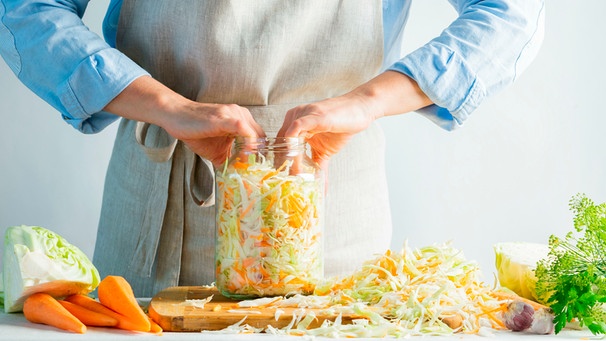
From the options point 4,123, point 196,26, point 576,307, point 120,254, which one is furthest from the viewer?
point 4,123

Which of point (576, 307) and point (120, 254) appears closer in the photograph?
point (576, 307)

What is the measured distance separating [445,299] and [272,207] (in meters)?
0.25

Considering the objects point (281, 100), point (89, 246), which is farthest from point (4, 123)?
point (281, 100)

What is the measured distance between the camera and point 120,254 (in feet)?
4.98

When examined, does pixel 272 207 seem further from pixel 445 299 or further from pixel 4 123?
pixel 4 123

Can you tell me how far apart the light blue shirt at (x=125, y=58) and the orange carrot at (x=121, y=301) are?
0.34 metres

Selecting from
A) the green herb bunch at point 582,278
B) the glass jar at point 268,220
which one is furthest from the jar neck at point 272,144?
the green herb bunch at point 582,278

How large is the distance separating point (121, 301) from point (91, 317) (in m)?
0.04

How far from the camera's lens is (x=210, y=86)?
1411 millimetres

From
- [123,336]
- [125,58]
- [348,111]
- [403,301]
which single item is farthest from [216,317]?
[125,58]

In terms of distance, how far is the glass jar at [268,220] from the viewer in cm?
108

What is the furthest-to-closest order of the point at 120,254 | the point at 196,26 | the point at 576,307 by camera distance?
the point at 120,254, the point at 196,26, the point at 576,307

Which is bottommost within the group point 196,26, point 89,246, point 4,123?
point 89,246

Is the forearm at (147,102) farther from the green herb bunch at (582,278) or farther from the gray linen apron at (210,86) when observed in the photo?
the green herb bunch at (582,278)
